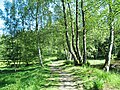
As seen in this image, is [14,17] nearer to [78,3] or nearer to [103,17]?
[78,3]

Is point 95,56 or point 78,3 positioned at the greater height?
point 78,3

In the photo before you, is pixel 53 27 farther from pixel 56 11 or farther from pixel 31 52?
pixel 31 52

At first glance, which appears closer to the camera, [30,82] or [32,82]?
[32,82]

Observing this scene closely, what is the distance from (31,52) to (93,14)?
83.7 ft

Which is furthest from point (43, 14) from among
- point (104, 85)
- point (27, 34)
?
point (104, 85)

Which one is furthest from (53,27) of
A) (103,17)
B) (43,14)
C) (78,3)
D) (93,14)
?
(103,17)

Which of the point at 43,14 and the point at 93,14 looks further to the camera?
the point at 43,14

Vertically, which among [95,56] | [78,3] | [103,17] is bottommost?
[95,56]

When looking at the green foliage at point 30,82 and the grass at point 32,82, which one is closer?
the grass at point 32,82

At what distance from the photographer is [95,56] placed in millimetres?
74562

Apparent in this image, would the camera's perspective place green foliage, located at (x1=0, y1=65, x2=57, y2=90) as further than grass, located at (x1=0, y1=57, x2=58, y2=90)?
Yes

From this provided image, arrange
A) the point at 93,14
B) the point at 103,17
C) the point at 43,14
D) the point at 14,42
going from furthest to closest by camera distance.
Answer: the point at 14,42 < the point at 43,14 < the point at 93,14 < the point at 103,17

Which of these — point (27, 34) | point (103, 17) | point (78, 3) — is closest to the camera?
point (103, 17)

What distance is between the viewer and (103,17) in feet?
59.9
